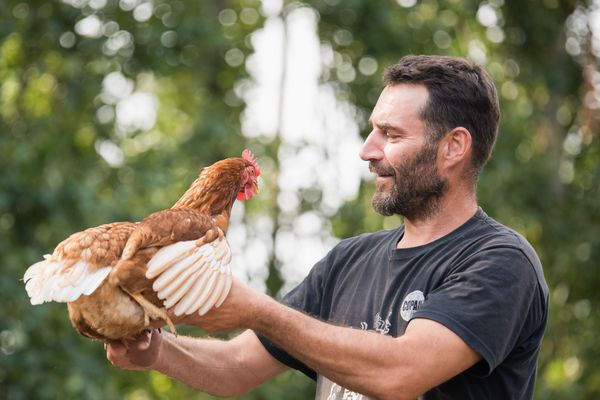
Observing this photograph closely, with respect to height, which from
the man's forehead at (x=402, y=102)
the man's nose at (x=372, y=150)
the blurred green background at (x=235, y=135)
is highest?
the man's forehead at (x=402, y=102)

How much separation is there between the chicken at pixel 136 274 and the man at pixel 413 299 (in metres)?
0.09

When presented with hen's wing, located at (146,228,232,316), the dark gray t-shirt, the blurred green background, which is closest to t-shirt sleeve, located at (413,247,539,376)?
the dark gray t-shirt

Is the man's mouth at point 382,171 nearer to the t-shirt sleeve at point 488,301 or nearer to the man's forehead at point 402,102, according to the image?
the man's forehead at point 402,102

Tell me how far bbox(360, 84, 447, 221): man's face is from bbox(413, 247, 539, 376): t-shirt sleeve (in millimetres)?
345

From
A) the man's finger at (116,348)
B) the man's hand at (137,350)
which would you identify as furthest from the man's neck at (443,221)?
the man's finger at (116,348)

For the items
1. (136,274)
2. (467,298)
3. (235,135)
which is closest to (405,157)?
(467,298)

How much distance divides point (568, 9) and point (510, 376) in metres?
10.2

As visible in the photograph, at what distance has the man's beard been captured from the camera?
349 centimetres

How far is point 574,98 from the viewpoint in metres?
12.7

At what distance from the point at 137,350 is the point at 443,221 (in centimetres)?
104

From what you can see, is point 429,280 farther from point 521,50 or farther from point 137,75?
point 521,50

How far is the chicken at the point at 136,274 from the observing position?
292 centimetres

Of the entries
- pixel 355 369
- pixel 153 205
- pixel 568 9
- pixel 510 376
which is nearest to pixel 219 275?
pixel 355 369

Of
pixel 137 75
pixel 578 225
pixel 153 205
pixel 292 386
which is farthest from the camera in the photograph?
pixel 578 225
